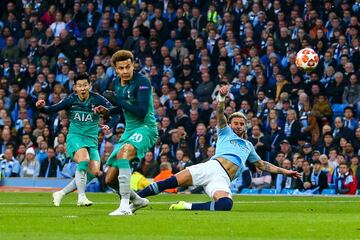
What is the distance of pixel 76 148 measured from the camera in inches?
784

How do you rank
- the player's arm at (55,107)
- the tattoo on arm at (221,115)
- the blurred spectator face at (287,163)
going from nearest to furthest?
1. the tattoo on arm at (221,115)
2. the player's arm at (55,107)
3. the blurred spectator face at (287,163)

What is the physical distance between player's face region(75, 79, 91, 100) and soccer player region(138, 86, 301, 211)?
3351mm

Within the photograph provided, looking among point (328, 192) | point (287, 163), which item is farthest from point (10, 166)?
point (328, 192)

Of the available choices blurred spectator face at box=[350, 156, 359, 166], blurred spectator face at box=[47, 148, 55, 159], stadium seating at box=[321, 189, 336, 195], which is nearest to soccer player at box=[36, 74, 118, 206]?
stadium seating at box=[321, 189, 336, 195]

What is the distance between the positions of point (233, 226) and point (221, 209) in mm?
3282

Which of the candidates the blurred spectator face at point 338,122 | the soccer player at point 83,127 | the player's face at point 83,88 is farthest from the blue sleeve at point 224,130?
the blurred spectator face at point 338,122

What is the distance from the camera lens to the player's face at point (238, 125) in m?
17.3

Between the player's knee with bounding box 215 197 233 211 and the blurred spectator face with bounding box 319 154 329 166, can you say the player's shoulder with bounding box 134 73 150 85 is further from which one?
the blurred spectator face with bounding box 319 154 329 166

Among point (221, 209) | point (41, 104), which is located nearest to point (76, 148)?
point (41, 104)

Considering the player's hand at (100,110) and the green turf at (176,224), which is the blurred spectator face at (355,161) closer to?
the green turf at (176,224)

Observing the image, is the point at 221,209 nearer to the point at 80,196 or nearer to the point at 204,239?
the point at 80,196

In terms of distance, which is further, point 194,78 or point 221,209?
point 194,78

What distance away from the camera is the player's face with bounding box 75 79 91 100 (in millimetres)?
19750

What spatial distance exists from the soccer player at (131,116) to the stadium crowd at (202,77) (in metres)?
11.1
